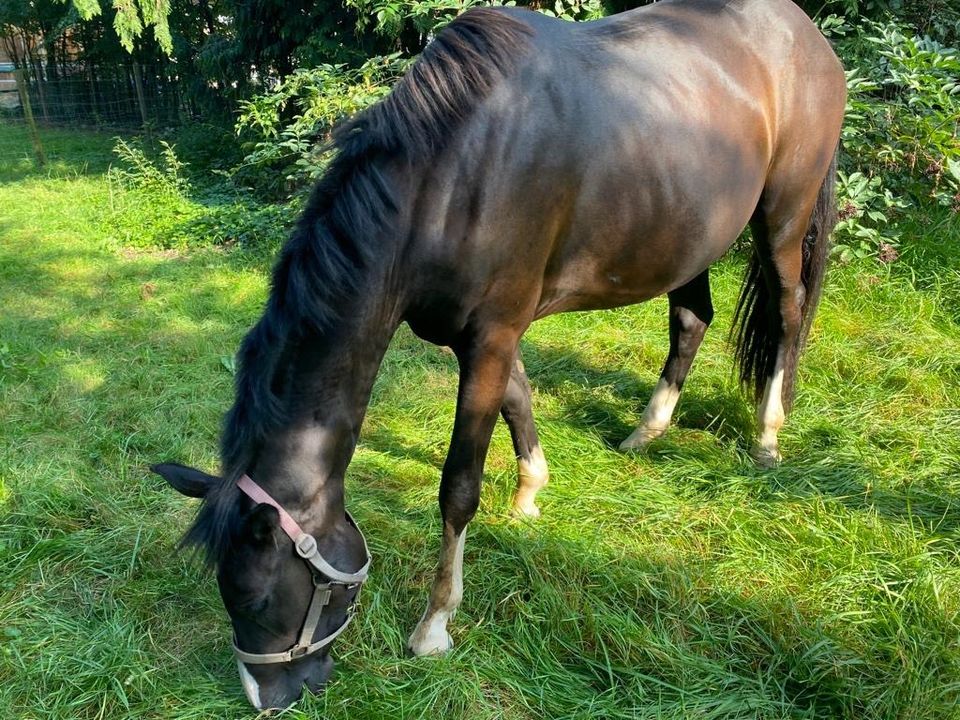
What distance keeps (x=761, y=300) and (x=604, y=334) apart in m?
1.17

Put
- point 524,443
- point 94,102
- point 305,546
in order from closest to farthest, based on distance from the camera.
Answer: point 305,546 < point 524,443 < point 94,102

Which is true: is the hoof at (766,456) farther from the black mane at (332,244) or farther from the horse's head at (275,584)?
the black mane at (332,244)

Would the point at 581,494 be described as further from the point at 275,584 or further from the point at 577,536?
the point at 275,584

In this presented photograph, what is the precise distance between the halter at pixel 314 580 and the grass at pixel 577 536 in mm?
189

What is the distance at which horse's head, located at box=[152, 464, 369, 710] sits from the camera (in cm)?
168

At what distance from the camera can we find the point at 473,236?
192cm

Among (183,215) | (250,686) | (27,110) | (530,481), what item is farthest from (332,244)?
(27,110)

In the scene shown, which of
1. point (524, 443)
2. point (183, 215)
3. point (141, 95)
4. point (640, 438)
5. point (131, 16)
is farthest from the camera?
point (141, 95)

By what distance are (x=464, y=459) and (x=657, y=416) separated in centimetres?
147

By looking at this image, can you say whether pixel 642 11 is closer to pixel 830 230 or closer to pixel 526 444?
pixel 830 230

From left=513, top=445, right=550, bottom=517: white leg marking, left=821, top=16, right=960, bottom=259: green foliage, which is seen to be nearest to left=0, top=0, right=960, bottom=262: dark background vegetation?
left=821, top=16, right=960, bottom=259: green foliage

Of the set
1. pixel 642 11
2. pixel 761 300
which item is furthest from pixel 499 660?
pixel 642 11

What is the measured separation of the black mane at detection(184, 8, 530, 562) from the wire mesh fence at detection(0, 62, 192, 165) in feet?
34.3

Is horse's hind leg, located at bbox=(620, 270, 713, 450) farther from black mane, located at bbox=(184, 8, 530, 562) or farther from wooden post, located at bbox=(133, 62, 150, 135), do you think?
wooden post, located at bbox=(133, 62, 150, 135)
